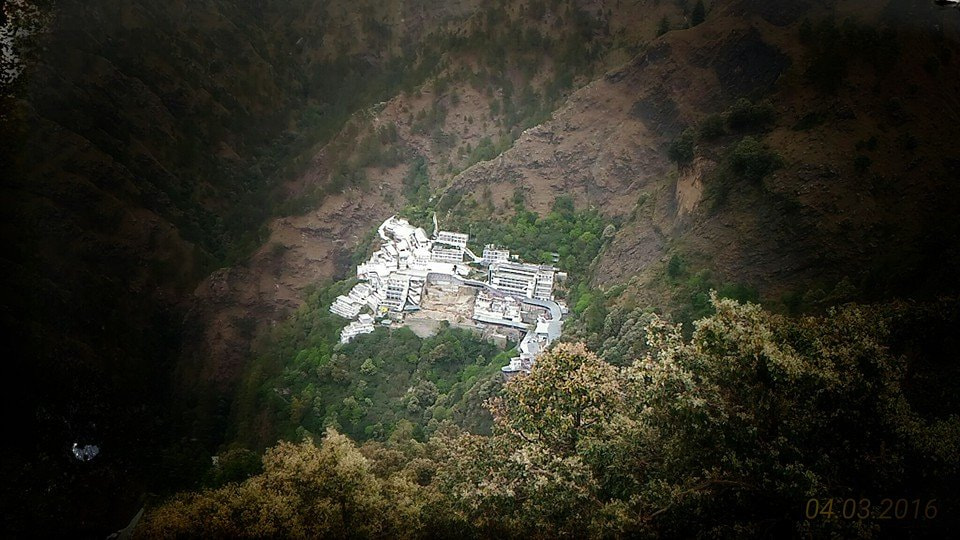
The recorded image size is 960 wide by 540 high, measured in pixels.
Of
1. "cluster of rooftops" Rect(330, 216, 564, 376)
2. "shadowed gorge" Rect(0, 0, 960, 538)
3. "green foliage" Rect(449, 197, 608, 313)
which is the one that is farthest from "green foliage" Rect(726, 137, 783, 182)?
"cluster of rooftops" Rect(330, 216, 564, 376)

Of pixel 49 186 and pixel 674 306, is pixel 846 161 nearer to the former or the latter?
pixel 674 306

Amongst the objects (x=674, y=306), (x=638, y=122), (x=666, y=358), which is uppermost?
(x=638, y=122)

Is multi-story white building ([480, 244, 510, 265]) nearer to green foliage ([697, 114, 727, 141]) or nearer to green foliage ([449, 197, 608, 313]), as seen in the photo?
green foliage ([449, 197, 608, 313])

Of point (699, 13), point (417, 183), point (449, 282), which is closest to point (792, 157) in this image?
point (699, 13)

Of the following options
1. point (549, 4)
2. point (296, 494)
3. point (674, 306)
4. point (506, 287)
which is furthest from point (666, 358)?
point (549, 4)

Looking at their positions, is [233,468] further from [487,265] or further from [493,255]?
[493,255]
